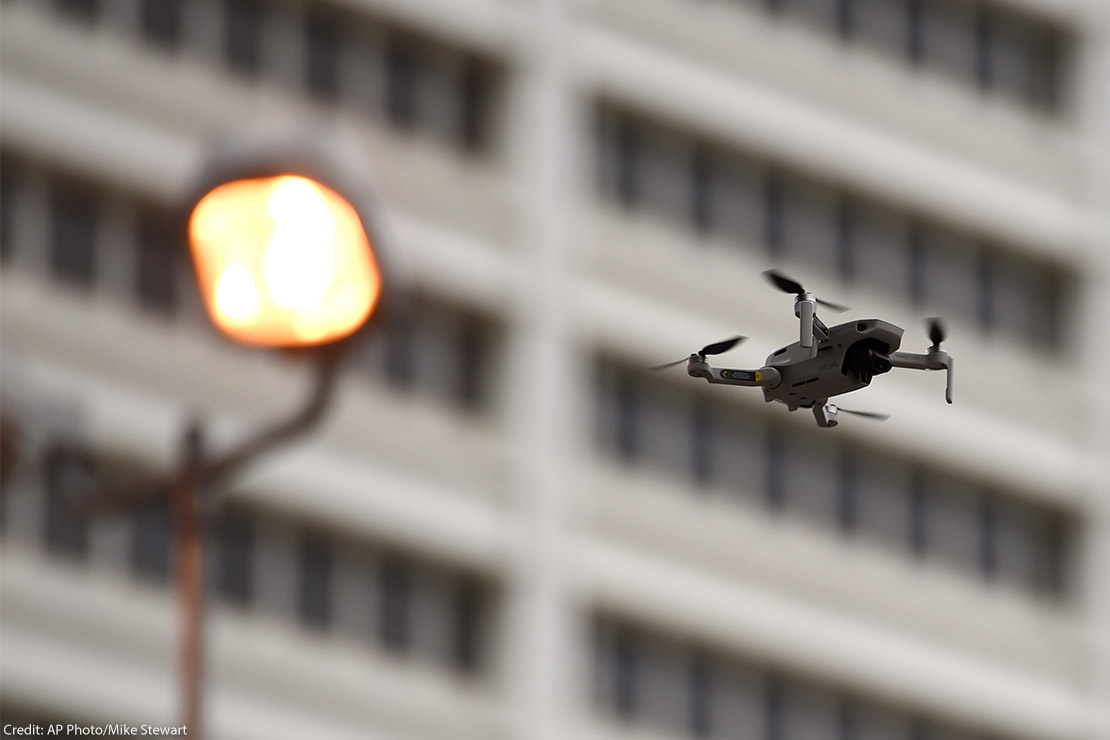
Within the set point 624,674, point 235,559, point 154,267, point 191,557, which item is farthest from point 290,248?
point 624,674

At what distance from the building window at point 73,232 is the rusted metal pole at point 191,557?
4446 centimetres

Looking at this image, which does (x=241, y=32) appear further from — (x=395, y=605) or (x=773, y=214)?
(x=773, y=214)

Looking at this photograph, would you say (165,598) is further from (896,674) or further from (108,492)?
(108,492)

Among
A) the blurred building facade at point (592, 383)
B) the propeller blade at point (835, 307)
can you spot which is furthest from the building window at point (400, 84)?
the propeller blade at point (835, 307)

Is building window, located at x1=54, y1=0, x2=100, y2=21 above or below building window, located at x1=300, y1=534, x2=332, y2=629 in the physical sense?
above

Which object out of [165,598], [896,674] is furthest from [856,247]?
[165,598]

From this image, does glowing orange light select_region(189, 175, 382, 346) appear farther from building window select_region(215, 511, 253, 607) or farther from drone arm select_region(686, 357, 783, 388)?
building window select_region(215, 511, 253, 607)

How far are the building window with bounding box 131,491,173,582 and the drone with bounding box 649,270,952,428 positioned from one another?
188 ft

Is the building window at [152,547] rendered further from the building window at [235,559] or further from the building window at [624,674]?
the building window at [624,674]

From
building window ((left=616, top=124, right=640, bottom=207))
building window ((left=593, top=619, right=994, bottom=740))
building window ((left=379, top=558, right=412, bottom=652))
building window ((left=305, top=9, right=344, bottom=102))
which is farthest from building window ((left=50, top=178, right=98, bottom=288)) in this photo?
building window ((left=593, top=619, right=994, bottom=740))

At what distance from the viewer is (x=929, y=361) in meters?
3.86

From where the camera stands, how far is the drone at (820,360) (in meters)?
3.78

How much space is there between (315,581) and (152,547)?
15.5 ft

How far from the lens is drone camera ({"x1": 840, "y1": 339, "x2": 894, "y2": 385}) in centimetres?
378
